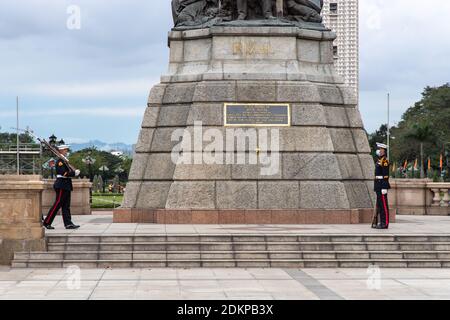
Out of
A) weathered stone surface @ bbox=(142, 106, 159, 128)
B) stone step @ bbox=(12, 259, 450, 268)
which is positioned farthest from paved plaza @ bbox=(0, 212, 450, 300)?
weathered stone surface @ bbox=(142, 106, 159, 128)

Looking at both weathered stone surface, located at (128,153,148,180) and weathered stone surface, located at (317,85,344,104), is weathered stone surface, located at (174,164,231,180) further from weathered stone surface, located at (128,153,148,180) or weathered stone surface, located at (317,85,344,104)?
weathered stone surface, located at (317,85,344,104)

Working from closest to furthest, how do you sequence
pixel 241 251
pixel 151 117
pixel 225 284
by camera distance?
pixel 225 284 < pixel 241 251 < pixel 151 117

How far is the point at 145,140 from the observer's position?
21.4m

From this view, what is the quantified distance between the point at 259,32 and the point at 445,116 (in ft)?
190

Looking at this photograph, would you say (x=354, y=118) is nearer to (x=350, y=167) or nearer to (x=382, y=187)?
(x=350, y=167)

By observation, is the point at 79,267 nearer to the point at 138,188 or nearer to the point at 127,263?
the point at 127,263

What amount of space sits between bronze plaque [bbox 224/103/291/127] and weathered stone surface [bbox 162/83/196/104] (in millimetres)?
1006

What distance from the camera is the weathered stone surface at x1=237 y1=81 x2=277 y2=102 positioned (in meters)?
21.0

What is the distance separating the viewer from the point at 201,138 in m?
20.6

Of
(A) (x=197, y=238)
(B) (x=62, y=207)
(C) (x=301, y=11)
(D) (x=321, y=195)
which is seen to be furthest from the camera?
(C) (x=301, y=11)

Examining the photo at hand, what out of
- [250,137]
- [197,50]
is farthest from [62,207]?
[197,50]

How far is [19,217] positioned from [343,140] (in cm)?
836

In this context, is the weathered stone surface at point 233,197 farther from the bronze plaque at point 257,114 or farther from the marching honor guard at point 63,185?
the marching honor guard at point 63,185

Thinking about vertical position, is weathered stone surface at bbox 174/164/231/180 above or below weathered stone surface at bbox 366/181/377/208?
above
